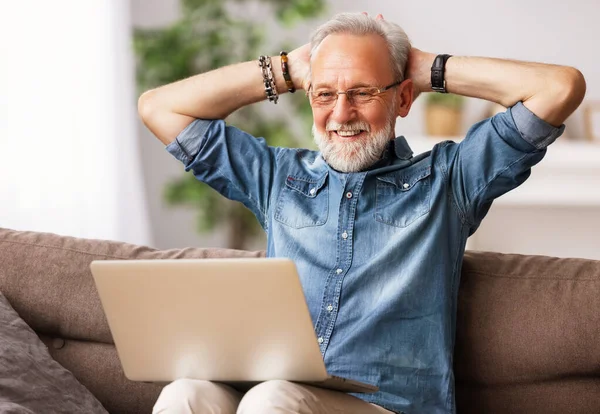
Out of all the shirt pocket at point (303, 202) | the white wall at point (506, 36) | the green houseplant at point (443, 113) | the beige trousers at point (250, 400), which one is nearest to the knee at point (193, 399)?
the beige trousers at point (250, 400)

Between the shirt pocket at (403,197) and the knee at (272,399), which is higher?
the shirt pocket at (403,197)

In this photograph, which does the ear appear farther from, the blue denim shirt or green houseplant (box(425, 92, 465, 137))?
green houseplant (box(425, 92, 465, 137))

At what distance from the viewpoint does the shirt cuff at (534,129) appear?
6.37 feet

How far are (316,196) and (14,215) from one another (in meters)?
1.71

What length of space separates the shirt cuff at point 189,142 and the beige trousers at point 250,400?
2.30ft

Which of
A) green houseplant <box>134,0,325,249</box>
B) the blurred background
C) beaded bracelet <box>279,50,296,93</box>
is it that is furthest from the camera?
green houseplant <box>134,0,325,249</box>

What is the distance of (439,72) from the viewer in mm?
2090

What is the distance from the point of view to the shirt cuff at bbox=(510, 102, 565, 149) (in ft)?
6.37

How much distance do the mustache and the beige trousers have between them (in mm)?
640

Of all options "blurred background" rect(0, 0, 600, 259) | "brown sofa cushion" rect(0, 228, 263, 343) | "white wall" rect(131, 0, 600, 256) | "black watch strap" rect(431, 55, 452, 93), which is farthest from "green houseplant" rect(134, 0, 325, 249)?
"black watch strap" rect(431, 55, 452, 93)

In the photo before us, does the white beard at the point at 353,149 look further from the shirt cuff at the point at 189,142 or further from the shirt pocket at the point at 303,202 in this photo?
the shirt cuff at the point at 189,142

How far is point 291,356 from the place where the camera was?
1.54 meters

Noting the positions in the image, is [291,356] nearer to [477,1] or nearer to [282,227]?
[282,227]

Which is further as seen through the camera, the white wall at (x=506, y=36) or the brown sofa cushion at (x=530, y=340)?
the white wall at (x=506, y=36)
